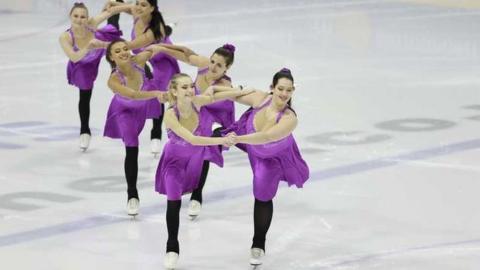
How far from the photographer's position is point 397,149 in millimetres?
10414

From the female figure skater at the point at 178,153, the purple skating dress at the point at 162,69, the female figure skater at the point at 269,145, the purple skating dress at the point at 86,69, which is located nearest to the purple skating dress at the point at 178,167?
the female figure skater at the point at 178,153

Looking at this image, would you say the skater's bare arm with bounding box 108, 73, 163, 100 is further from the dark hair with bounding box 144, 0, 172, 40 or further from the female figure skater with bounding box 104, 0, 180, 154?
the dark hair with bounding box 144, 0, 172, 40

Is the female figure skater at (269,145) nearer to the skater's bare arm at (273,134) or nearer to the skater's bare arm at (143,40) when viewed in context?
the skater's bare arm at (273,134)

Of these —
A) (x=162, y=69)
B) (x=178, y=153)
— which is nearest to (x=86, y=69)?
(x=162, y=69)

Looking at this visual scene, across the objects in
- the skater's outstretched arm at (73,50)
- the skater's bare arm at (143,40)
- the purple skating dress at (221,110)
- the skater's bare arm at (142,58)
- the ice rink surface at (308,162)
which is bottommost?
the ice rink surface at (308,162)

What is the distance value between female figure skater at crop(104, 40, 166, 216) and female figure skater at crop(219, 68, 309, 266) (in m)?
1.20

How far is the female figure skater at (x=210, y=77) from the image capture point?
8.21 m

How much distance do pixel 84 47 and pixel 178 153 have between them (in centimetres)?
298

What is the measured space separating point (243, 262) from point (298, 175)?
673 millimetres

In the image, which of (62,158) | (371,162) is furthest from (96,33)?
(371,162)

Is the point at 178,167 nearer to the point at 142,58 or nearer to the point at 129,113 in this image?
the point at 129,113

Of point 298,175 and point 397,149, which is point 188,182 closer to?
point 298,175

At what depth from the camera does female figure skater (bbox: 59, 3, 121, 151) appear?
32.2 ft

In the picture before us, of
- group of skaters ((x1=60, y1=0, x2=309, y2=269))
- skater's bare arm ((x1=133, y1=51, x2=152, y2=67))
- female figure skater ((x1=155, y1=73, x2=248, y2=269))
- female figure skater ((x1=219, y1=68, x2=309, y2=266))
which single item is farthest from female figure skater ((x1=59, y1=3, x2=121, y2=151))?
female figure skater ((x1=219, y1=68, x2=309, y2=266))
